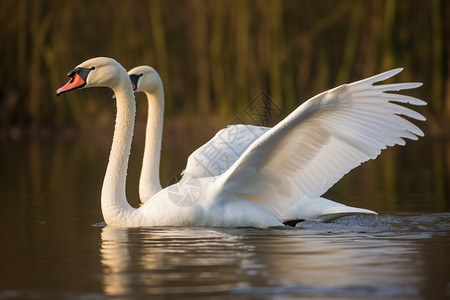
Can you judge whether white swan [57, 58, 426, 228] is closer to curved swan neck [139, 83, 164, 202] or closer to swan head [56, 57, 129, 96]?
swan head [56, 57, 129, 96]

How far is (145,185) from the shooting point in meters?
9.06

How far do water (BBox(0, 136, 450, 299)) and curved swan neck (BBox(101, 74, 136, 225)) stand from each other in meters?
0.16

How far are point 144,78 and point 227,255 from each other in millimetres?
4575

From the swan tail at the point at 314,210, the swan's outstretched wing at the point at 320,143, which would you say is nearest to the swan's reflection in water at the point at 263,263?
the swan's outstretched wing at the point at 320,143

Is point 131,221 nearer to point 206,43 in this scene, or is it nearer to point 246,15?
point 246,15

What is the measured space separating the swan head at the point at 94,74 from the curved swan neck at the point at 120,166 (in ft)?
0.35

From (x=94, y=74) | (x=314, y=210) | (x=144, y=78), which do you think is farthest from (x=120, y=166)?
(x=144, y=78)

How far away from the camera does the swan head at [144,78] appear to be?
9812 millimetres

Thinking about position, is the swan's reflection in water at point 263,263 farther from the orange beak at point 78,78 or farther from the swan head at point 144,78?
the swan head at point 144,78

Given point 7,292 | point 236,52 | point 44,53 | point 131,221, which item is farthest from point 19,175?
point 44,53

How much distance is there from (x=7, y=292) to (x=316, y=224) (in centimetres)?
334

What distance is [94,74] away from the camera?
7.31 m

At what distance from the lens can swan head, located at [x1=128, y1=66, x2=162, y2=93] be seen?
32.2 ft

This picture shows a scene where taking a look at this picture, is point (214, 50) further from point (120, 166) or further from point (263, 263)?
point (263, 263)
